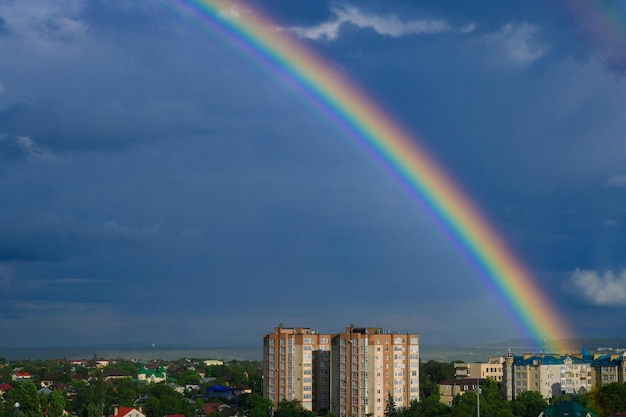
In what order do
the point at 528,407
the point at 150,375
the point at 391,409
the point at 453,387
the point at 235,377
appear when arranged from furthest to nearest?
the point at 150,375, the point at 235,377, the point at 453,387, the point at 528,407, the point at 391,409

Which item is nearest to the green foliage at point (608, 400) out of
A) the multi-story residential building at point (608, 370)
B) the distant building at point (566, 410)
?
the distant building at point (566, 410)

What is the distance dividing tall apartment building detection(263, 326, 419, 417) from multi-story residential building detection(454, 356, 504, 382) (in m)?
25.6

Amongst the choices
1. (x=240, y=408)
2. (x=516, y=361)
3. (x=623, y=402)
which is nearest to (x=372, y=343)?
(x=240, y=408)

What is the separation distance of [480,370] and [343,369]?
31827 millimetres

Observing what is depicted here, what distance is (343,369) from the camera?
67.3m

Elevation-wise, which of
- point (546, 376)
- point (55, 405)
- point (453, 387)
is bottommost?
point (453, 387)

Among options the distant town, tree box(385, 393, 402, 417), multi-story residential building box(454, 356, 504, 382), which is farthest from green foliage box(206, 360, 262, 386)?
tree box(385, 393, 402, 417)

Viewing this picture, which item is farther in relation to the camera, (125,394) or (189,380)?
(189,380)

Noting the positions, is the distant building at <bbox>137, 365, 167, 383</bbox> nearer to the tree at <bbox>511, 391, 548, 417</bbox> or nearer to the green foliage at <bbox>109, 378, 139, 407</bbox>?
the green foliage at <bbox>109, 378, 139, 407</bbox>

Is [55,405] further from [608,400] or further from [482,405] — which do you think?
[608,400]

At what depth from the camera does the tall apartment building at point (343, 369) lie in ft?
217

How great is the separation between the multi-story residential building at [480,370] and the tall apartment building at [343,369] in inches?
1009

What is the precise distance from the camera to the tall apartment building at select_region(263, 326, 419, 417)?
6625 cm

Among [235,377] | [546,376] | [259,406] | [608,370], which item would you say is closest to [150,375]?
[235,377]
